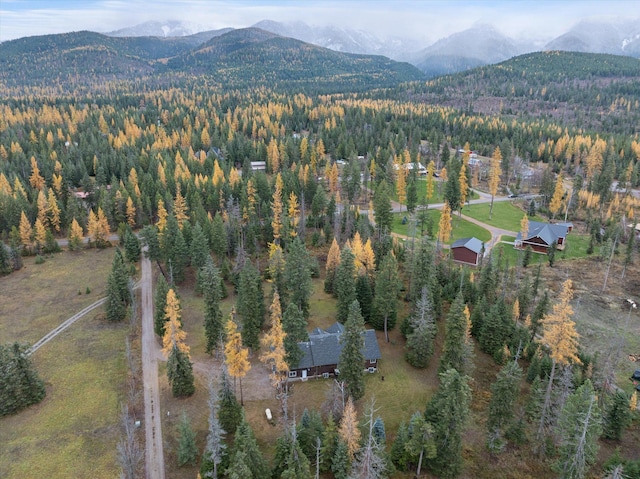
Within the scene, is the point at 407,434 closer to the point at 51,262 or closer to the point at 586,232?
the point at 51,262

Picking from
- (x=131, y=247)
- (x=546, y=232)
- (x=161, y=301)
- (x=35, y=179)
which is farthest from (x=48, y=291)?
(x=546, y=232)

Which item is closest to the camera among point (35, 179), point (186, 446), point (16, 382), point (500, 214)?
point (186, 446)

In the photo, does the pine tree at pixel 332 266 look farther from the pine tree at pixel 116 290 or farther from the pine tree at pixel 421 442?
the pine tree at pixel 421 442

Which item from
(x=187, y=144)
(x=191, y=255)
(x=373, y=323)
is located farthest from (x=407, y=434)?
(x=187, y=144)

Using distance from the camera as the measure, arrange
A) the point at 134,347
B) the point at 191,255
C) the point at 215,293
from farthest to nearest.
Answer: the point at 191,255 < the point at 134,347 < the point at 215,293

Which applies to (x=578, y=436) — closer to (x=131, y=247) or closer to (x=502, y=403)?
(x=502, y=403)
